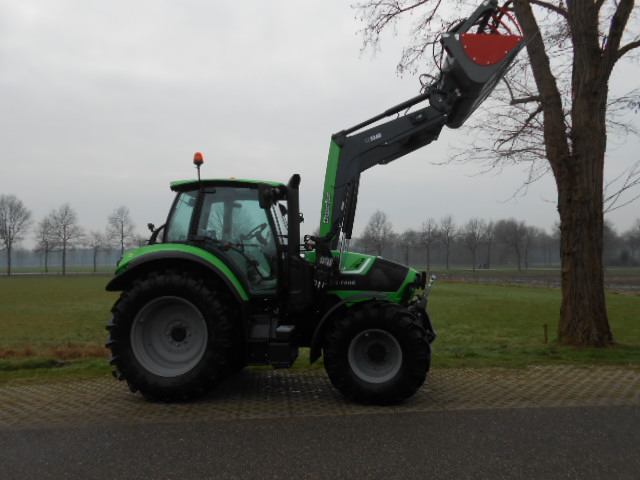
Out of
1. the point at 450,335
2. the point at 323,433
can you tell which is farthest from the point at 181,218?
the point at 450,335

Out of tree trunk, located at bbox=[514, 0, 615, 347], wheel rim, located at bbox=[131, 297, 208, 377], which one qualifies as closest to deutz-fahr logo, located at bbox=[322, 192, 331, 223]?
wheel rim, located at bbox=[131, 297, 208, 377]

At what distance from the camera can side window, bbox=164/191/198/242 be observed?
5.61 metres

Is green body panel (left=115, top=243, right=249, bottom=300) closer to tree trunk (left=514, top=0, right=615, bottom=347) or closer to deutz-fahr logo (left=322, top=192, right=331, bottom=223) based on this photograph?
deutz-fahr logo (left=322, top=192, right=331, bottom=223)

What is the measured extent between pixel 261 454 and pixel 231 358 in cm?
166

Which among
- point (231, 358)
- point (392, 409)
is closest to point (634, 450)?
point (392, 409)

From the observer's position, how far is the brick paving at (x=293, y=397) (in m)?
4.72

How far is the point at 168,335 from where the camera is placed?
5453 mm

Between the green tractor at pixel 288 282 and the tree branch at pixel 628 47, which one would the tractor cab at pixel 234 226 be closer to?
the green tractor at pixel 288 282

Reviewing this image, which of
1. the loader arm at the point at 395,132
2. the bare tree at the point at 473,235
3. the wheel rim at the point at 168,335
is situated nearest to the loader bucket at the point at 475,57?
the loader arm at the point at 395,132

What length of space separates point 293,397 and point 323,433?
1.21m

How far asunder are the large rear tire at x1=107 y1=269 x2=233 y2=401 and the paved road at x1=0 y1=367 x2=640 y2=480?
0.81 feet

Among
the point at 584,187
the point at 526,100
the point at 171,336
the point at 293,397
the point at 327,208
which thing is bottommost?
the point at 293,397

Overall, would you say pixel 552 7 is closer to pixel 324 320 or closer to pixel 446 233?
pixel 324 320

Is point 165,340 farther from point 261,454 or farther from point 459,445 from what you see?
point 459,445
